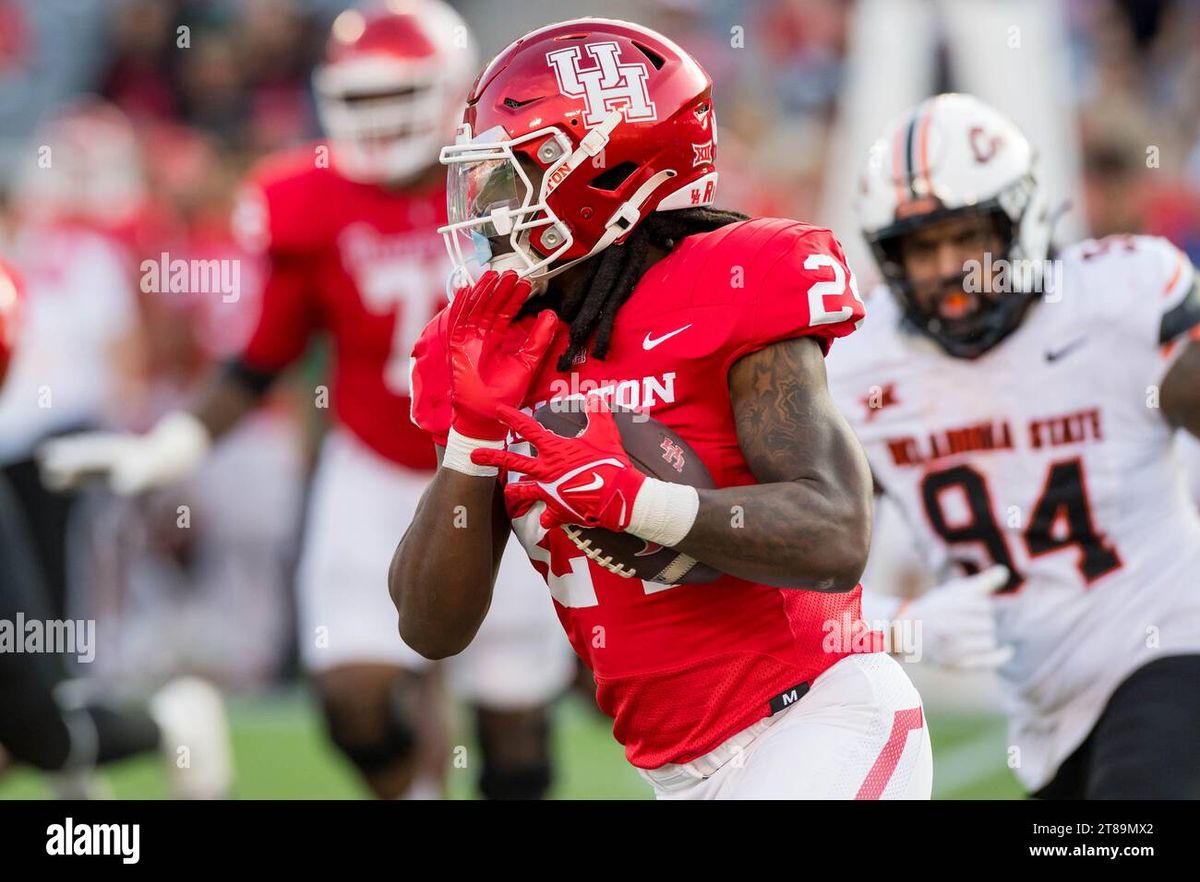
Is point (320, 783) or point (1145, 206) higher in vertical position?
point (1145, 206)

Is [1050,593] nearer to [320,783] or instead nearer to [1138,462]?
[1138,462]

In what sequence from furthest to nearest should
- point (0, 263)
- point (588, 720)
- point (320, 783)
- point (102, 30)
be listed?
point (102, 30) < point (588, 720) < point (320, 783) < point (0, 263)

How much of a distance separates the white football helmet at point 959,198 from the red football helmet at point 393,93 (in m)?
1.77

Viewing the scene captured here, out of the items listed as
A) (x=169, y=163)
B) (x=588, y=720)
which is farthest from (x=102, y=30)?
(x=588, y=720)

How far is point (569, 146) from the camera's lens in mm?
2771

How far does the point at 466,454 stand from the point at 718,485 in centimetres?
38

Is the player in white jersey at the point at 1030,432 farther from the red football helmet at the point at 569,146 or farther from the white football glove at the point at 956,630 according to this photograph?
the red football helmet at the point at 569,146

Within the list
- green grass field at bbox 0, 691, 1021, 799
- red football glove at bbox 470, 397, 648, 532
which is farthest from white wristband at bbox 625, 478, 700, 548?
green grass field at bbox 0, 691, 1021, 799

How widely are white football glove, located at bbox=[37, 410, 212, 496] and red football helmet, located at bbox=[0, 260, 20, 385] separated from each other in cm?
89

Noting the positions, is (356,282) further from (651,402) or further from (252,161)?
(252,161)

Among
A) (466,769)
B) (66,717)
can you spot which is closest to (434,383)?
(66,717)

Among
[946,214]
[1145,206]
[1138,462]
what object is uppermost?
[1145,206]

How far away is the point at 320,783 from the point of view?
6816 millimetres

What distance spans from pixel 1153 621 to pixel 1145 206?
5370 mm
